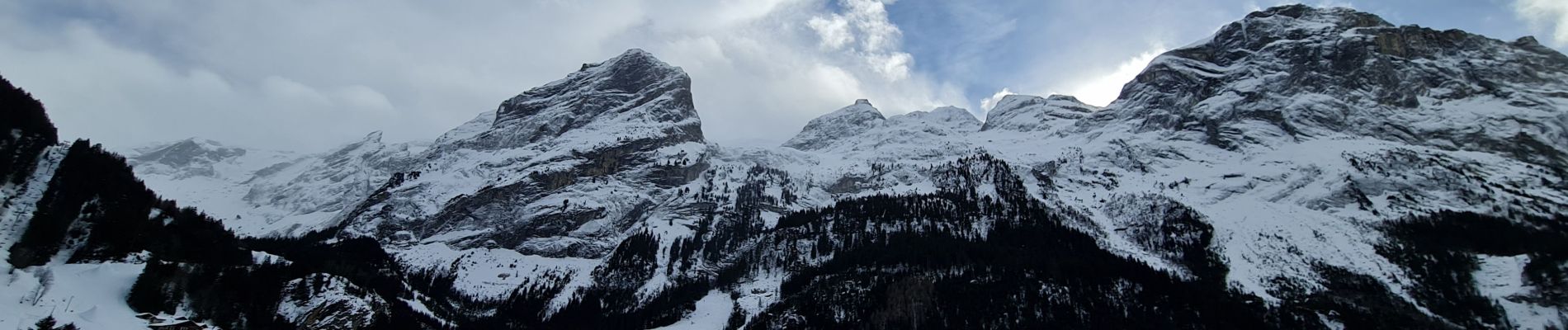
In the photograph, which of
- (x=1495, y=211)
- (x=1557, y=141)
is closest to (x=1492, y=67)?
(x=1557, y=141)

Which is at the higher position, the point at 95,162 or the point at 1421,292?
the point at 95,162

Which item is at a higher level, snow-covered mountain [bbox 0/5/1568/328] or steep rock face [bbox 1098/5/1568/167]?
steep rock face [bbox 1098/5/1568/167]

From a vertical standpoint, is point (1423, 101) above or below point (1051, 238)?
above

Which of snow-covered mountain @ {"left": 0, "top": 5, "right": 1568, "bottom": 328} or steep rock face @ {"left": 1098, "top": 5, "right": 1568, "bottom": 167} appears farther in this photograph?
steep rock face @ {"left": 1098, "top": 5, "right": 1568, "bottom": 167}

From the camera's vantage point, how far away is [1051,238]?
5620 inches

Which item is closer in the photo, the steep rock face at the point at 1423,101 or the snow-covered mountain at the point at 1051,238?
the snow-covered mountain at the point at 1051,238

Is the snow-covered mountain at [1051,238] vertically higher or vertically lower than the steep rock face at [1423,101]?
lower

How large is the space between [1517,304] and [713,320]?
107 meters

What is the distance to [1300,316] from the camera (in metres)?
110

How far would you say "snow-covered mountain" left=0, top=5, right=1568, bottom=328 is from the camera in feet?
350

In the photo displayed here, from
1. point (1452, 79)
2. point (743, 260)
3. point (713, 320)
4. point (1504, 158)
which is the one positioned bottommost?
point (713, 320)

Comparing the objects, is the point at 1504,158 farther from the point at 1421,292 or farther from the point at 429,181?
the point at 429,181

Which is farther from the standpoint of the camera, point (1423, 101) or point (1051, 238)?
point (1423, 101)

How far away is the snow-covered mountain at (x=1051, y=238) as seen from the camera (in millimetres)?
106688
